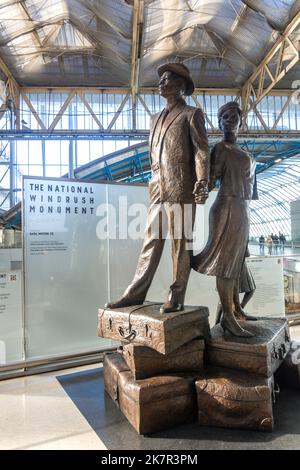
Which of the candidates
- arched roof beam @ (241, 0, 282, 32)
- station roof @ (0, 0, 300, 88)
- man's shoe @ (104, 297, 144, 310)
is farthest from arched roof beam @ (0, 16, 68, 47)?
man's shoe @ (104, 297, 144, 310)

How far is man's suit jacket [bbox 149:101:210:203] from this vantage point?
2.09 meters

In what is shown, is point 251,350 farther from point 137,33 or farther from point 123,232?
point 137,33

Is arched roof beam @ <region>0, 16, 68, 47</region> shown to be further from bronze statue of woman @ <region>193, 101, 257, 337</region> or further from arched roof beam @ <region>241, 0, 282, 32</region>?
bronze statue of woman @ <region>193, 101, 257, 337</region>

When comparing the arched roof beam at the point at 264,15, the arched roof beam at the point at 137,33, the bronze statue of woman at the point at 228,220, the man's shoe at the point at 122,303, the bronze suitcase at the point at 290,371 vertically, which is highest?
the arched roof beam at the point at 264,15

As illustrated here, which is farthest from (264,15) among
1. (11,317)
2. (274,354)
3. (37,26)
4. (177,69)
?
(11,317)

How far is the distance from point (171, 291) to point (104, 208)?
165cm

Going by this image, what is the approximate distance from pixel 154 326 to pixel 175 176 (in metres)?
0.92

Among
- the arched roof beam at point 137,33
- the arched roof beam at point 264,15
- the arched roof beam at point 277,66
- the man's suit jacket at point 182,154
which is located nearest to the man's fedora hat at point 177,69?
the man's suit jacket at point 182,154

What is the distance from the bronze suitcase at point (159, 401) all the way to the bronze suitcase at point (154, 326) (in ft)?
0.67

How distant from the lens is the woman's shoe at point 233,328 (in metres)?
2.18

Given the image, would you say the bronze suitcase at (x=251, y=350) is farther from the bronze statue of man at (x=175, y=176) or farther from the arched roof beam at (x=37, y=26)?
the arched roof beam at (x=37, y=26)

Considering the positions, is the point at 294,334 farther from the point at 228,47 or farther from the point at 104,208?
the point at 228,47

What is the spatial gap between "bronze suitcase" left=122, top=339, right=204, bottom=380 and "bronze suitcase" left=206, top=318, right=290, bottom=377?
0.11m

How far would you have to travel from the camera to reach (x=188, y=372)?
2076 millimetres
